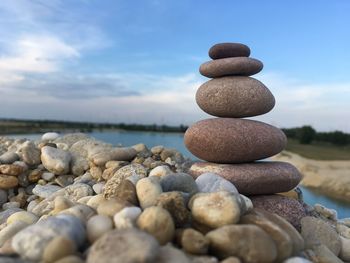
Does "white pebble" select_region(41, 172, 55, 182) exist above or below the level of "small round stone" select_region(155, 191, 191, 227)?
below

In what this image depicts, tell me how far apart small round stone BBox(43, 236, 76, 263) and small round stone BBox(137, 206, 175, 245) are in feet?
2.50

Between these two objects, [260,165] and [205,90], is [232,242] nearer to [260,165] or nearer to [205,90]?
[260,165]

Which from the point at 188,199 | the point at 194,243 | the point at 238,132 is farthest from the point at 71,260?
the point at 238,132

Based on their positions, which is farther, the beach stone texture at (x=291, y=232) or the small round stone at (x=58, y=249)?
the beach stone texture at (x=291, y=232)

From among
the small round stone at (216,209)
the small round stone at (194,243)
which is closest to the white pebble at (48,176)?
the small round stone at (216,209)

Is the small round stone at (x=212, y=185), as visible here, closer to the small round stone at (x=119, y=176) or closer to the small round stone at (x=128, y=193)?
the small round stone at (x=128, y=193)

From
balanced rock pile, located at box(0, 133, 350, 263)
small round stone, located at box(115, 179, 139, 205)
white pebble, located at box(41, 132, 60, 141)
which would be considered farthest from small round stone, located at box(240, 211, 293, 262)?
white pebble, located at box(41, 132, 60, 141)

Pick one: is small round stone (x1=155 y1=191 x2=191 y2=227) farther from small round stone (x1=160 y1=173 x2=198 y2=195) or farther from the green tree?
the green tree

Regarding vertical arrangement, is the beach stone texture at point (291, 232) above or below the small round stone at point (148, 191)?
below

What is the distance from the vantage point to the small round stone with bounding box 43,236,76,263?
373cm

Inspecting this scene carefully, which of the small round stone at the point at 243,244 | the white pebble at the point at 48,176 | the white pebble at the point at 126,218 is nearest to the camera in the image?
the small round stone at the point at 243,244

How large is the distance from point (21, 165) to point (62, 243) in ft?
22.2

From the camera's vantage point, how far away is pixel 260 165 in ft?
23.3

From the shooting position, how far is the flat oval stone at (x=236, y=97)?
720 cm
